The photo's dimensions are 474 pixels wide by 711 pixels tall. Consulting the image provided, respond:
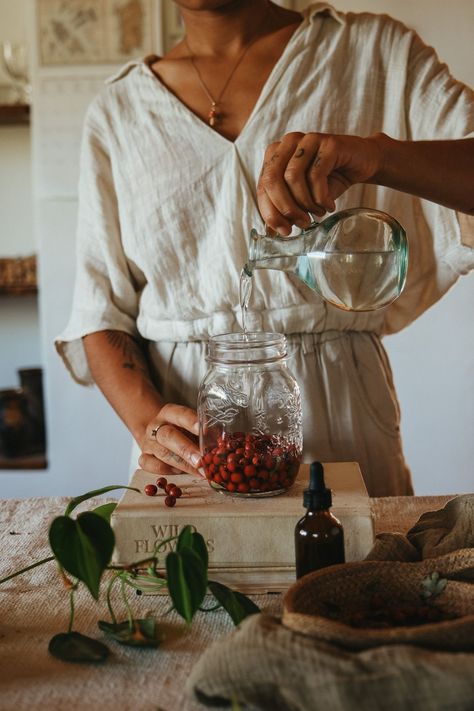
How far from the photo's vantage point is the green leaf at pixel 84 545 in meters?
0.77

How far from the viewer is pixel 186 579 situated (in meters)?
0.77

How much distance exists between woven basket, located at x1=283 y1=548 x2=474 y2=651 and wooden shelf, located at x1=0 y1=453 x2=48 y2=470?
2.09 meters

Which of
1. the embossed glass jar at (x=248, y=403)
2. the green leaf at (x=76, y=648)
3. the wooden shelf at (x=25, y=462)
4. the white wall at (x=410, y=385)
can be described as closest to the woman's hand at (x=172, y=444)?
the embossed glass jar at (x=248, y=403)

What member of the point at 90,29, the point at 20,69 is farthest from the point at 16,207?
the point at 90,29

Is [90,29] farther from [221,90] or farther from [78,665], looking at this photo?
[78,665]

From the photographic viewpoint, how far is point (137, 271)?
1388mm

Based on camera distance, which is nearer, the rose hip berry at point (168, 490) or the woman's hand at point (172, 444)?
the rose hip berry at point (168, 490)

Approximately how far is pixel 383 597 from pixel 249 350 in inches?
12.3

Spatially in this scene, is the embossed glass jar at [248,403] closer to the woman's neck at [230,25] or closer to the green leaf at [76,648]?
the green leaf at [76,648]

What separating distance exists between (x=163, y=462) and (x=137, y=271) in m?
0.41

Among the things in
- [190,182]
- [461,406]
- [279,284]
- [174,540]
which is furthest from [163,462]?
[461,406]

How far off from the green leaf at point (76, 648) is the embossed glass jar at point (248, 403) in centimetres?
22

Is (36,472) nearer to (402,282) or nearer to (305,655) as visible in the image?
(402,282)

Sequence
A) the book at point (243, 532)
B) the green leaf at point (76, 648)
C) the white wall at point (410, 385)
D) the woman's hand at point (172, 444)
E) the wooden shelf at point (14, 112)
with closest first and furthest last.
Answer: the green leaf at point (76, 648)
the book at point (243, 532)
the woman's hand at point (172, 444)
the white wall at point (410, 385)
the wooden shelf at point (14, 112)
